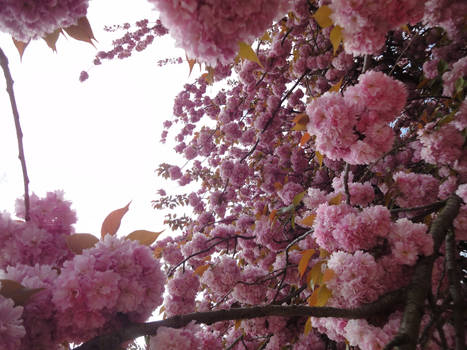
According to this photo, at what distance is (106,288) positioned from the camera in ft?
2.35

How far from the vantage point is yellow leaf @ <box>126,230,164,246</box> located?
96cm

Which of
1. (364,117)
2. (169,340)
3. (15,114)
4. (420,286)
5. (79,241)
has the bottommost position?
(169,340)

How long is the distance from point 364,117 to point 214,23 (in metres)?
0.63

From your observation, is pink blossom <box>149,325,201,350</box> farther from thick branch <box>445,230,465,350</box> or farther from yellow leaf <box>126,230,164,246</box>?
thick branch <box>445,230,465,350</box>

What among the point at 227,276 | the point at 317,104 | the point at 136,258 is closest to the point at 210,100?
the point at 227,276

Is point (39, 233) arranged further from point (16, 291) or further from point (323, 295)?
point (323, 295)

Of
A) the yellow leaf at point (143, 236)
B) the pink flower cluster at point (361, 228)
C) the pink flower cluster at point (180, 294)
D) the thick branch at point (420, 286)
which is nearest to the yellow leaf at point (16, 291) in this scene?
the yellow leaf at point (143, 236)

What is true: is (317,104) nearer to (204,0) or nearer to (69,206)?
(204,0)

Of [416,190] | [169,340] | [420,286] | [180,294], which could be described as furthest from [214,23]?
[180,294]

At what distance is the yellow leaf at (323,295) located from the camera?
1.02 m

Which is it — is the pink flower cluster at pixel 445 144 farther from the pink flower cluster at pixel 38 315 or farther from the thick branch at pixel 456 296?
the pink flower cluster at pixel 38 315

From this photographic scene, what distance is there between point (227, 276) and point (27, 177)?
1441 millimetres

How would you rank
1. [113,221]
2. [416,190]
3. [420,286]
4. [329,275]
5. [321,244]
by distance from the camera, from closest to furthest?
[420,286] < [113,221] < [329,275] < [321,244] < [416,190]

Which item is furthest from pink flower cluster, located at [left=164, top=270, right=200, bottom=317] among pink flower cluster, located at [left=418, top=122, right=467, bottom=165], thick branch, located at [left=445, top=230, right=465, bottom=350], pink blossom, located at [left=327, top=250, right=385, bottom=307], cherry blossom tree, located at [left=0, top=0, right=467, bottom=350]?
pink flower cluster, located at [left=418, top=122, right=467, bottom=165]
